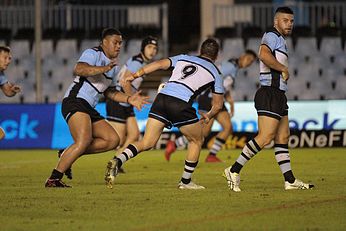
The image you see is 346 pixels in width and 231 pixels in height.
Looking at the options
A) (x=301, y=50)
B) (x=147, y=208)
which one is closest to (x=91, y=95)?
(x=147, y=208)

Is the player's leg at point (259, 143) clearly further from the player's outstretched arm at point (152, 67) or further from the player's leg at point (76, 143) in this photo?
the player's leg at point (76, 143)

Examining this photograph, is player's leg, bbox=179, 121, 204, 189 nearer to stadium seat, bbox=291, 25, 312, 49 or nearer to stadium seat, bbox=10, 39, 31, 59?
stadium seat, bbox=291, 25, 312, 49

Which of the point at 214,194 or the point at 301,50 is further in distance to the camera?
the point at 301,50

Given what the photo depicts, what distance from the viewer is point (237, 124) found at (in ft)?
84.3

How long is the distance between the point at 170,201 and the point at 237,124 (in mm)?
13658

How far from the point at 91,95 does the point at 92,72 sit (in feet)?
2.21

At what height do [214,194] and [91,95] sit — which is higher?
[91,95]

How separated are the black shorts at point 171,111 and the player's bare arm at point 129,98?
0.76ft

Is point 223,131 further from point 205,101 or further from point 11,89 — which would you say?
point 11,89

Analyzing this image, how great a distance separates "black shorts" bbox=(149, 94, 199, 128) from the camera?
533 inches

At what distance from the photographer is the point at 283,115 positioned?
13477 mm

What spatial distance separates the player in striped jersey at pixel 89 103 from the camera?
45.8 feet

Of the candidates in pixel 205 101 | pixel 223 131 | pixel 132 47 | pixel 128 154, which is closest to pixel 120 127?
pixel 205 101

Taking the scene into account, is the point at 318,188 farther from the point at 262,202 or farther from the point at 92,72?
the point at 92,72
